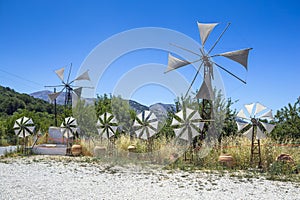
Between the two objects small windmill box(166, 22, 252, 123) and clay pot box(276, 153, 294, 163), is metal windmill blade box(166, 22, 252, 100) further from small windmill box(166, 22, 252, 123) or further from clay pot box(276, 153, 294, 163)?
clay pot box(276, 153, 294, 163)

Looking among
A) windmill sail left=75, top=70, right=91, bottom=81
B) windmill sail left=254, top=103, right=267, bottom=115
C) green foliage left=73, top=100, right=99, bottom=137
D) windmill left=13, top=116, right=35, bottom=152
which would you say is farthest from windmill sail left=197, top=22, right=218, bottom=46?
windmill left=13, top=116, right=35, bottom=152

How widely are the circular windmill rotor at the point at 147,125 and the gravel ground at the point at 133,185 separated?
12.2ft

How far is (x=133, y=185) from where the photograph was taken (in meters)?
6.96

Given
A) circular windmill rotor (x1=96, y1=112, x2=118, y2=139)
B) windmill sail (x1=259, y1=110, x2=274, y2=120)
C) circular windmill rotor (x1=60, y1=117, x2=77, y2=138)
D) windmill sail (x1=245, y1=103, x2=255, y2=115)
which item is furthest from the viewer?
circular windmill rotor (x1=60, y1=117, x2=77, y2=138)

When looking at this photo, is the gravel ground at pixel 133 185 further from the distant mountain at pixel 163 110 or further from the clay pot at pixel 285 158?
the distant mountain at pixel 163 110

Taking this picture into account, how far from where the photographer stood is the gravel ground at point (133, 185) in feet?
19.6

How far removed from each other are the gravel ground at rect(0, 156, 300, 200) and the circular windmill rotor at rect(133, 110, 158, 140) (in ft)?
12.2

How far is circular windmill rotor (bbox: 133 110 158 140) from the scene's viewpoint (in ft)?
42.5

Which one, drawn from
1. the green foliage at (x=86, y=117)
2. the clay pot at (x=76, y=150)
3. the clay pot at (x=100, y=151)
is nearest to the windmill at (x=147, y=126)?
the clay pot at (x=100, y=151)

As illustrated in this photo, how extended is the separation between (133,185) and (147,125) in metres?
6.15

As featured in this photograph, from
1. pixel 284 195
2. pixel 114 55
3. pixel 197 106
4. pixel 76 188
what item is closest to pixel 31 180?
pixel 76 188

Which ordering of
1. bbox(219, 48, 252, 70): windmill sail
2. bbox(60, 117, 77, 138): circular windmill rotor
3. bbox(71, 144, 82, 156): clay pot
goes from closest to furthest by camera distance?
bbox(219, 48, 252, 70): windmill sail
bbox(71, 144, 82, 156): clay pot
bbox(60, 117, 77, 138): circular windmill rotor

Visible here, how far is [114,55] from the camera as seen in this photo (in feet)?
44.3

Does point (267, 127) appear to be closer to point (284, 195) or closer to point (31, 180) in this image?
point (284, 195)
